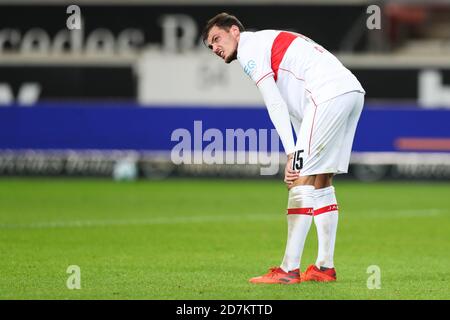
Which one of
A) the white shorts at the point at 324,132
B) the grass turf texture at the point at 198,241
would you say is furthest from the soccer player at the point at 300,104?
the grass turf texture at the point at 198,241

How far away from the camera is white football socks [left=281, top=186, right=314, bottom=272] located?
8.83m

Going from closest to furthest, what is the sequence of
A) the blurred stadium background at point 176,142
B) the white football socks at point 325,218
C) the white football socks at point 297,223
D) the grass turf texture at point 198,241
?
the grass turf texture at point 198,241, the white football socks at point 297,223, the white football socks at point 325,218, the blurred stadium background at point 176,142

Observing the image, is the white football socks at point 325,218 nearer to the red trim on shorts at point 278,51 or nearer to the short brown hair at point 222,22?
the red trim on shorts at point 278,51

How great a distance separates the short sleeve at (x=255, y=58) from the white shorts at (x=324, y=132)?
0.47m

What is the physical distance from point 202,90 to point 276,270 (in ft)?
53.5

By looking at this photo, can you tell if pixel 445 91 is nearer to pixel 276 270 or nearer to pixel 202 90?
pixel 202 90

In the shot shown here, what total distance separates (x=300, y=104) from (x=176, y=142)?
13.8 metres

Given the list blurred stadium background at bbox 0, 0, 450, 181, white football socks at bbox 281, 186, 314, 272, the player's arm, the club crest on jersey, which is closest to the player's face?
the club crest on jersey

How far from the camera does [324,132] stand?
8.95 m

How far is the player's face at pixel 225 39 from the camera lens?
9062 millimetres

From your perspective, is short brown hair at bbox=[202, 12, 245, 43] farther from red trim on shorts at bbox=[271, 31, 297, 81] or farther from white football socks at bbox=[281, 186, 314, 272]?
white football socks at bbox=[281, 186, 314, 272]

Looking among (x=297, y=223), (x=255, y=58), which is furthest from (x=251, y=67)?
(x=297, y=223)

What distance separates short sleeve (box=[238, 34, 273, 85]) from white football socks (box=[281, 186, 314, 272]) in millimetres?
930
